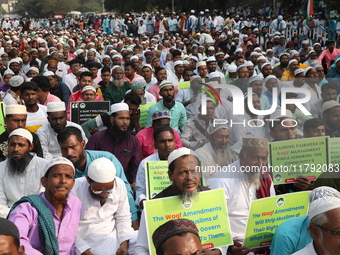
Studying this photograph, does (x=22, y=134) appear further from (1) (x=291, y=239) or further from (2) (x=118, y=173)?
(1) (x=291, y=239)

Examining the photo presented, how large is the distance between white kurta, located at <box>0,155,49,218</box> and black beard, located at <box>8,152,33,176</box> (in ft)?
0.09

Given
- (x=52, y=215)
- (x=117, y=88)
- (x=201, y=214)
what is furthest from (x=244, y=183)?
(x=117, y=88)

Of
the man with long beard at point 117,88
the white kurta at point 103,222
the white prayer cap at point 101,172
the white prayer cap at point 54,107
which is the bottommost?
the white kurta at point 103,222

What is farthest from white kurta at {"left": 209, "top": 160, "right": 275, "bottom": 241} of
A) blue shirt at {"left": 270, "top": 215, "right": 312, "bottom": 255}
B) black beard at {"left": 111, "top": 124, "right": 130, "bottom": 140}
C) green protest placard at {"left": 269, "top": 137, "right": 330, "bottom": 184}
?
black beard at {"left": 111, "top": 124, "right": 130, "bottom": 140}

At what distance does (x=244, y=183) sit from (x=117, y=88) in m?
5.20

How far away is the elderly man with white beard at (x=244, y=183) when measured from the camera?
3752mm

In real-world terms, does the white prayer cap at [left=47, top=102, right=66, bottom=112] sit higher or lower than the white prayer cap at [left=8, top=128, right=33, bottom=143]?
higher

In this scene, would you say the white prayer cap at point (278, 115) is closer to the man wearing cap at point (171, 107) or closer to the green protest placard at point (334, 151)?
the green protest placard at point (334, 151)

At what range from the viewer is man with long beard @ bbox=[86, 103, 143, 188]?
5188mm

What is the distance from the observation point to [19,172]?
4230 mm

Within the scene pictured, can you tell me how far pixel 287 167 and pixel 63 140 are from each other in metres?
2.01

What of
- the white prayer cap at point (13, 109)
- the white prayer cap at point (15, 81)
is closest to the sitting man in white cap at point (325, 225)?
the white prayer cap at point (13, 109)

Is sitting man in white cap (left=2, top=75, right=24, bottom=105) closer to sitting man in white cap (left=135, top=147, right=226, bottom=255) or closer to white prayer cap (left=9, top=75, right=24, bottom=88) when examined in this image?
white prayer cap (left=9, top=75, right=24, bottom=88)

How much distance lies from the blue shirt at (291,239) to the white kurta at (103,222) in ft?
4.11
